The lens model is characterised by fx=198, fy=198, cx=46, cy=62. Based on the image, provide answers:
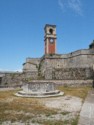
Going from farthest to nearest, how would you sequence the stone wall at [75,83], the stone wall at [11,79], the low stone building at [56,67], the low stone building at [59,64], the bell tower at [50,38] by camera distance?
the bell tower at [50,38], the stone wall at [11,79], the low stone building at [59,64], the low stone building at [56,67], the stone wall at [75,83]

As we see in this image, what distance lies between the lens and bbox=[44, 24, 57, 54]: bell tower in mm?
44641

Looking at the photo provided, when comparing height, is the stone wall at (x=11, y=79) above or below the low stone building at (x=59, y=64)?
below

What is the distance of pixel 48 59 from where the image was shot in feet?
110

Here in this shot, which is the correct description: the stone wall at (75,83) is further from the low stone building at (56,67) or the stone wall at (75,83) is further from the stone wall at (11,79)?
the stone wall at (11,79)

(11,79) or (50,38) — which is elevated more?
(50,38)

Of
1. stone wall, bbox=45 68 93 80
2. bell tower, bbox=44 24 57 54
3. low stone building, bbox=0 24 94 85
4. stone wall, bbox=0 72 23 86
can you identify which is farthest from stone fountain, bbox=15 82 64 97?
bell tower, bbox=44 24 57 54

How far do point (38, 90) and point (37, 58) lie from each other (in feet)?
85.5

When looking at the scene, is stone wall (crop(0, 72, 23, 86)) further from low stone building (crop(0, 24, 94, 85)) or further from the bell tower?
the bell tower

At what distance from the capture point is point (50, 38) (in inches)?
1770

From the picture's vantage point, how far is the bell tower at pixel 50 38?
146ft

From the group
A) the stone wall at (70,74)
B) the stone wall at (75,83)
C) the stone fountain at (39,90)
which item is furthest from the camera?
the stone wall at (70,74)

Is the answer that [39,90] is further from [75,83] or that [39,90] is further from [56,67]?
[56,67]

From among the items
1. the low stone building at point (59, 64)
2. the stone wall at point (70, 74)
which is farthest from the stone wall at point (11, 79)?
the stone wall at point (70, 74)

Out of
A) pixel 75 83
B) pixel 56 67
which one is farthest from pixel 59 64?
pixel 75 83
